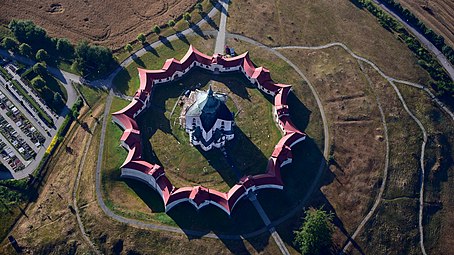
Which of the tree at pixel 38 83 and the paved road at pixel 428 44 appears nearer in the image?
the tree at pixel 38 83

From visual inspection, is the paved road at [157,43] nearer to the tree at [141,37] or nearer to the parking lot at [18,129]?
the tree at [141,37]

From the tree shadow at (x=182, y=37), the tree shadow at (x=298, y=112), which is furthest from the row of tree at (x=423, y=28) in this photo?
the tree shadow at (x=182, y=37)

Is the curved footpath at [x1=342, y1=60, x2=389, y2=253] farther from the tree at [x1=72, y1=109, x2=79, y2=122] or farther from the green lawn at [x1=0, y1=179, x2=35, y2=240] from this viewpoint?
the green lawn at [x1=0, y1=179, x2=35, y2=240]

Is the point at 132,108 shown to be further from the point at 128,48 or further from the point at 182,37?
the point at 182,37

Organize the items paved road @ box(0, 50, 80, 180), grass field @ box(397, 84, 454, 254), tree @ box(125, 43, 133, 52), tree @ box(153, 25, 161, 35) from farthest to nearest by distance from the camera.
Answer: tree @ box(153, 25, 161, 35) → tree @ box(125, 43, 133, 52) → paved road @ box(0, 50, 80, 180) → grass field @ box(397, 84, 454, 254)

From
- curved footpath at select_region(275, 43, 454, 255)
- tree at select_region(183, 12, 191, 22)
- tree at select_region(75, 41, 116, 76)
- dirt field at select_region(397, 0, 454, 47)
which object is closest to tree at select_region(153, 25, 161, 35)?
tree at select_region(183, 12, 191, 22)

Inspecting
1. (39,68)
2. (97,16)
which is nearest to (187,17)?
(97,16)
